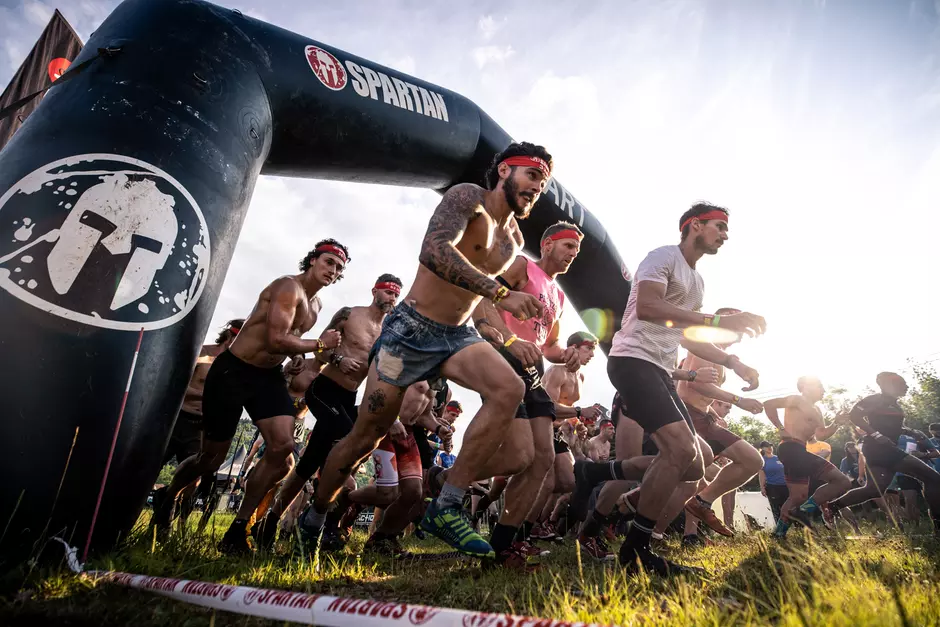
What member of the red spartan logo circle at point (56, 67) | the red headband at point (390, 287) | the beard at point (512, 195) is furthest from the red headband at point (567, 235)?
the red spartan logo circle at point (56, 67)

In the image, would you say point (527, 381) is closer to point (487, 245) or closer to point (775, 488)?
point (487, 245)

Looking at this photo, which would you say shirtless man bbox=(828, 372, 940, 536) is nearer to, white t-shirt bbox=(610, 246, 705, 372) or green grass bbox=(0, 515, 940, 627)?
green grass bbox=(0, 515, 940, 627)

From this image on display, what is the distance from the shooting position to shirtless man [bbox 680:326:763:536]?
509cm

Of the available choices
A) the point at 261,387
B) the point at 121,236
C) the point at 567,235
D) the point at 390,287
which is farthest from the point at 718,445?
the point at 121,236

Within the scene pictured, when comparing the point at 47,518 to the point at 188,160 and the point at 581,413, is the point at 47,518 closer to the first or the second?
the point at 188,160

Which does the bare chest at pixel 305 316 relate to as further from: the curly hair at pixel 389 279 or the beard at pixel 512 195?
the beard at pixel 512 195

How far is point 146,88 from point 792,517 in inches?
320

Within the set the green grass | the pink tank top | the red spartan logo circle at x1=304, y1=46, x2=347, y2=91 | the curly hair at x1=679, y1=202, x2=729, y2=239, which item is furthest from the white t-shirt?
the red spartan logo circle at x1=304, y1=46, x2=347, y2=91

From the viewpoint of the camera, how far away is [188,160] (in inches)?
121

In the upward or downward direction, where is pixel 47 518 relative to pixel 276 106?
downward

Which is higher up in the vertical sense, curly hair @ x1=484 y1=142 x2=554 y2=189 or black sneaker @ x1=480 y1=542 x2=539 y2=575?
curly hair @ x1=484 y1=142 x2=554 y2=189

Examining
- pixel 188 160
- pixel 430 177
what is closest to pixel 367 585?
pixel 188 160

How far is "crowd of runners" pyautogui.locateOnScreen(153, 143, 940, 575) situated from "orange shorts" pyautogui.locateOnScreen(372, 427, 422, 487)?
2 cm

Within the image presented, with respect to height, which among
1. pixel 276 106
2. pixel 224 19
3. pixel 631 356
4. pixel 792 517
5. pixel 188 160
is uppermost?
pixel 224 19
